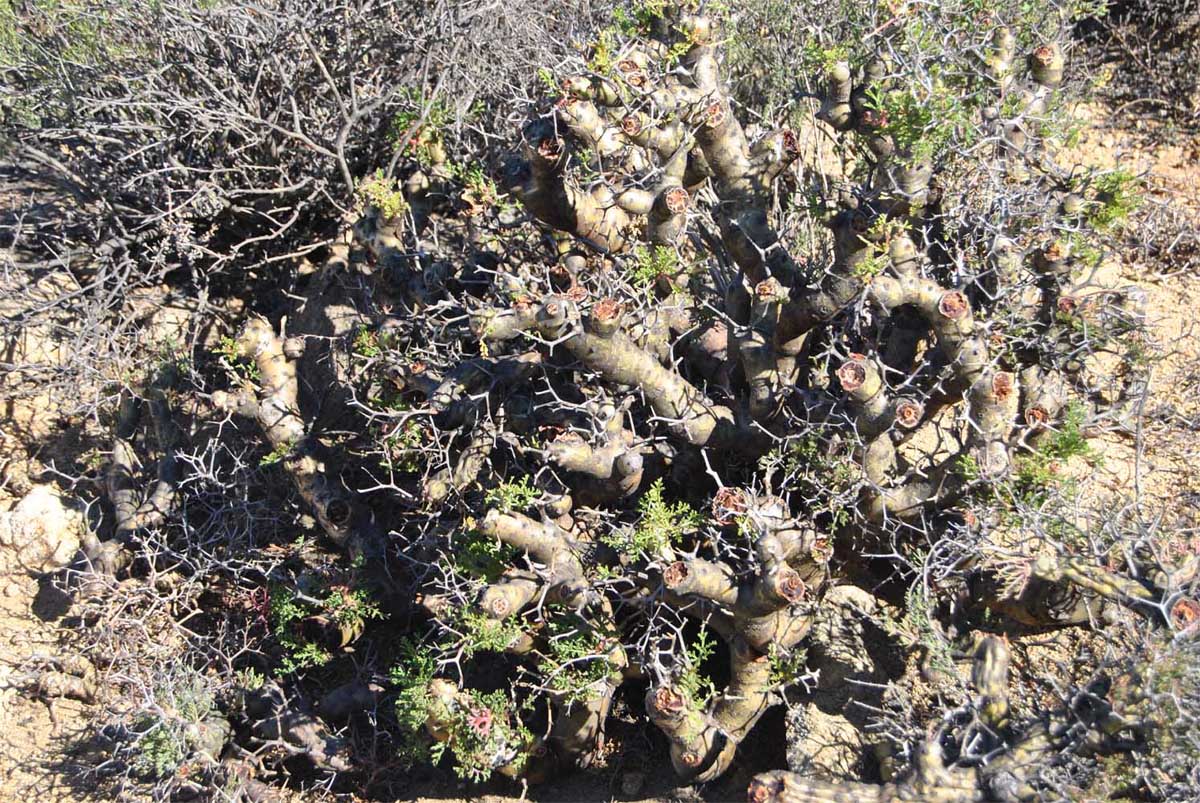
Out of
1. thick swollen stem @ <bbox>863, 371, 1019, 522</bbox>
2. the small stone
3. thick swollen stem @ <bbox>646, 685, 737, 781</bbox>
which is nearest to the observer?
thick swollen stem @ <bbox>863, 371, 1019, 522</bbox>

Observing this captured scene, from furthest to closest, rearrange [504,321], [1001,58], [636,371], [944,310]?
[1001,58] < [636,371] < [504,321] < [944,310]

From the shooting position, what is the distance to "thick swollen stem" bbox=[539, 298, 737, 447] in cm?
417

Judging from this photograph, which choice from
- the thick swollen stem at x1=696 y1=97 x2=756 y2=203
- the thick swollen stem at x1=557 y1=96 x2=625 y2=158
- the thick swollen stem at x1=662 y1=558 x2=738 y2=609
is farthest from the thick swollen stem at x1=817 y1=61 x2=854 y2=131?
the thick swollen stem at x1=662 y1=558 x2=738 y2=609

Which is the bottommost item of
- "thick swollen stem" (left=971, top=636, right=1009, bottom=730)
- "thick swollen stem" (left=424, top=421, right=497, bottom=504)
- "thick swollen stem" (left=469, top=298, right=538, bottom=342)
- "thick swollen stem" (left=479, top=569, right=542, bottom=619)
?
"thick swollen stem" (left=479, top=569, right=542, bottom=619)

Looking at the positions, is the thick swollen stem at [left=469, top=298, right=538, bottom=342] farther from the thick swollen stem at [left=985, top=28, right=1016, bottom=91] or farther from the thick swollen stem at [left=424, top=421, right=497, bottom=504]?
the thick swollen stem at [left=985, top=28, right=1016, bottom=91]

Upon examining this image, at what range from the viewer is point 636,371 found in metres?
4.56

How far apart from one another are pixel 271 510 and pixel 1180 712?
14.7 feet

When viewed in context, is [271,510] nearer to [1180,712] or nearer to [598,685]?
[598,685]

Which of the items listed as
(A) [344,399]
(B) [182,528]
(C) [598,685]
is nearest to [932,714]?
(C) [598,685]

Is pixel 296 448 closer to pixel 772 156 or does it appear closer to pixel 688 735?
pixel 688 735

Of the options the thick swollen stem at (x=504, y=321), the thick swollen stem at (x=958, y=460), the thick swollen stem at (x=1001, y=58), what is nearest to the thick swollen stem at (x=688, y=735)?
the thick swollen stem at (x=958, y=460)

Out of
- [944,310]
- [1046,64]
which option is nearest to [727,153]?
[944,310]

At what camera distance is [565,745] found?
16.3 feet

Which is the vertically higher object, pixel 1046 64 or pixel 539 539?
pixel 1046 64
